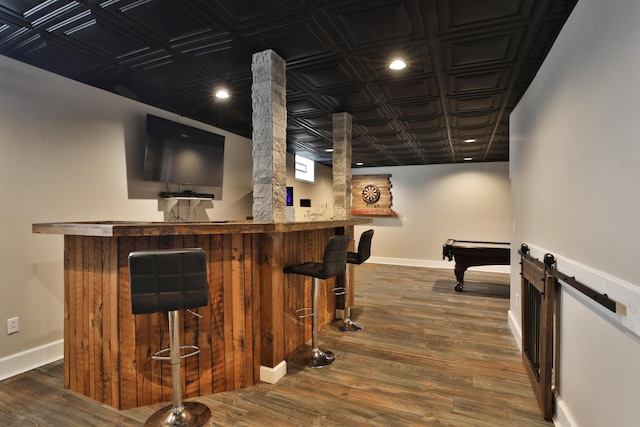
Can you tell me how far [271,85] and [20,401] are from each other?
2937mm

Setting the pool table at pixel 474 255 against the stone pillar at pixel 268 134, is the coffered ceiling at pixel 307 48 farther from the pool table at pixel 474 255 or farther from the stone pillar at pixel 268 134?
the pool table at pixel 474 255

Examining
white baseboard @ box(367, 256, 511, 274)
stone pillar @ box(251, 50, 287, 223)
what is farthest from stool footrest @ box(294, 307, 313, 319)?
white baseboard @ box(367, 256, 511, 274)

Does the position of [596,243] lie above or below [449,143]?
below

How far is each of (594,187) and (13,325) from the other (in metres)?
4.17

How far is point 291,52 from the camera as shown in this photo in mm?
2570

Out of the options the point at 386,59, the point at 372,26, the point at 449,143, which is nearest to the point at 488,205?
the point at 449,143

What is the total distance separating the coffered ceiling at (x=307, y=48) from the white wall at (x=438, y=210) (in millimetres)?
3631

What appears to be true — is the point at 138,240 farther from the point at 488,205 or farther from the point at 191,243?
the point at 488,205

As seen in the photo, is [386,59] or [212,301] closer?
[212,301]

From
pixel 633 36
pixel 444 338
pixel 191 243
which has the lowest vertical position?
pixel 444 338

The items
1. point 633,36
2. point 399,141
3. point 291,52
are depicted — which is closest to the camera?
point 633,36

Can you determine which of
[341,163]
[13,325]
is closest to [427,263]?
[341,163]

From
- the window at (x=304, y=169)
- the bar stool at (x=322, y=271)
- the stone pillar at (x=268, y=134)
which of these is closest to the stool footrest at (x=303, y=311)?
the bar stool at (x=322, y=271)

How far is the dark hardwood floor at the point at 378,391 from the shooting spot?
1998 mm
